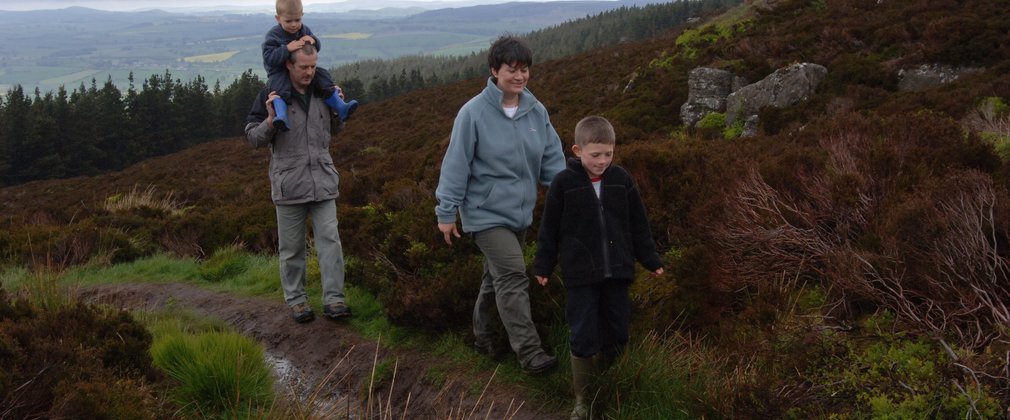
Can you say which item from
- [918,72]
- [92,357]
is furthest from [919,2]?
[92,357]

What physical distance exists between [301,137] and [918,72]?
9.16 m

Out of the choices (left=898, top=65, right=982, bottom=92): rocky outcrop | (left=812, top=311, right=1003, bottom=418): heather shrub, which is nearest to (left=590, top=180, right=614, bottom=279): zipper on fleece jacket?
(left=812, top=311, right=1003, bottom=418): heather shrub

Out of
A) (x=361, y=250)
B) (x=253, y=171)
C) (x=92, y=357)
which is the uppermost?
(x=92, y=357)

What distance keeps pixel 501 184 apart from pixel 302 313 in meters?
2.24

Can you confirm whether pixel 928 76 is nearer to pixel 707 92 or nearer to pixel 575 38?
pixel 707 92

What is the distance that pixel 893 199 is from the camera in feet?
13.0

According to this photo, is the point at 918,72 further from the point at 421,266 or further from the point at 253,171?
the point at 253,171

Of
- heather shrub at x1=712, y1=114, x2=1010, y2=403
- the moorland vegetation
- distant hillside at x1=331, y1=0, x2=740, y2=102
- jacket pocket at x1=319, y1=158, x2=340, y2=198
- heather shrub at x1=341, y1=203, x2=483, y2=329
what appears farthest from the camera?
distant hillside at x1=331, y1=0, x2=740, y2=102

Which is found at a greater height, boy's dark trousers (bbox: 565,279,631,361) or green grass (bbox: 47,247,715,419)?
boy's dark trousers (bbox: 565,279,631,361)

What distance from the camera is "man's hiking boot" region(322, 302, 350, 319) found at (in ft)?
16.2

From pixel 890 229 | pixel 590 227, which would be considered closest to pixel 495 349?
pixel 590 227

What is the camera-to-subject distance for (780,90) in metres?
10.4

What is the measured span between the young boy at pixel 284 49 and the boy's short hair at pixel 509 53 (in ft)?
5.70

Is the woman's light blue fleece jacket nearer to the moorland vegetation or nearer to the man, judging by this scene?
the moorland vegetation
